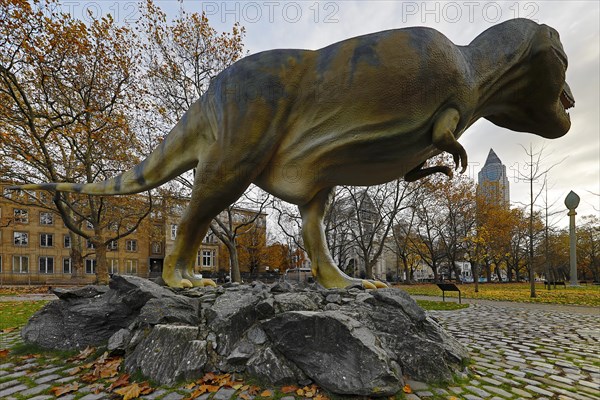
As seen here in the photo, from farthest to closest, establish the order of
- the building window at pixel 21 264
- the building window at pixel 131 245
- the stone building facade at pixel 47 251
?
the building window at pixel 131 245 < the building window at pixel 21 264 < the stone building facade at pixel 47 251

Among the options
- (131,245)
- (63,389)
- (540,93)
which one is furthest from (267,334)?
(131,245)

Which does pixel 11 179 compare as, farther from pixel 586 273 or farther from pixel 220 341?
pixel 586 273

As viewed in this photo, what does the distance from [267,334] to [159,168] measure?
100 inches

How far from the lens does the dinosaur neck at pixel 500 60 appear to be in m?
3.32

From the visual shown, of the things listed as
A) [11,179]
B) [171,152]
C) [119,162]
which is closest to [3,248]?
[11,179]

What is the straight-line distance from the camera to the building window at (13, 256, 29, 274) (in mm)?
32906

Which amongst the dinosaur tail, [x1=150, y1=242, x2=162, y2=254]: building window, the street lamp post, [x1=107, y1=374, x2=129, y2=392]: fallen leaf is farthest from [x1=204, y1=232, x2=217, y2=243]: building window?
[x1=107, y1=374, x2=129, y2=392]: fallen leaf

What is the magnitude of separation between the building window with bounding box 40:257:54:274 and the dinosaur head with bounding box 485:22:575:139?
41184mm

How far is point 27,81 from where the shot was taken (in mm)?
12789

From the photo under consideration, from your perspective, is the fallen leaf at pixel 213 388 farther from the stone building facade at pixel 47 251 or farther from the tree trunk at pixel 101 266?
the stone building facade at pixel 47 251

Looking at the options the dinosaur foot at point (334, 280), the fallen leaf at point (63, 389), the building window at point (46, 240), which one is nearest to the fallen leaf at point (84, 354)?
the fallen leaf at point (63, 389)

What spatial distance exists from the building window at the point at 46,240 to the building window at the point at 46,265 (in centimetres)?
134

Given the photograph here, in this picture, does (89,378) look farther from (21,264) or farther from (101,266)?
(21,264)

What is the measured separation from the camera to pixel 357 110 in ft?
10.8
